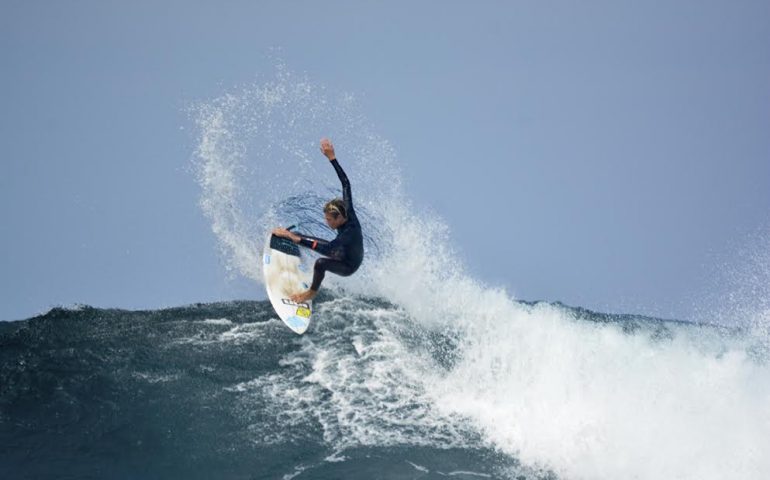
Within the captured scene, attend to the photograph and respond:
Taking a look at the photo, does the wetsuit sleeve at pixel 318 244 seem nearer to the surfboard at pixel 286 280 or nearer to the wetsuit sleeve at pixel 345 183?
the wetsuit sleeve at pixel 345 183

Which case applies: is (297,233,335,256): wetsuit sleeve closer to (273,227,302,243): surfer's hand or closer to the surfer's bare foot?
(273,227,302,243): surfer's hand

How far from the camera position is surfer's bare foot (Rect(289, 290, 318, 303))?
9.36m

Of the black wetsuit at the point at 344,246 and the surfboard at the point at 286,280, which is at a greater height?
the black wetsuit at the point at 344,246

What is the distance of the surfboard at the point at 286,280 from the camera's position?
997 cm

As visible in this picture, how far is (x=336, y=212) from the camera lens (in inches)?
337

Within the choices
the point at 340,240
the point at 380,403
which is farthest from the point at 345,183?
the point at 380,403

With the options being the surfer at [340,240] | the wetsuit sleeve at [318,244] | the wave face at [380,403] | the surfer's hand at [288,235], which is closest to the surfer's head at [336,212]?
the surfer at [340,240]

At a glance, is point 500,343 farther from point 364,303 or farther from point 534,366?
point 364,303

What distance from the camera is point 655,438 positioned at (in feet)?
25.2

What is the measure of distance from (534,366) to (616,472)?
2.31 meters

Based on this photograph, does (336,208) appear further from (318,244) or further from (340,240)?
(318,244)

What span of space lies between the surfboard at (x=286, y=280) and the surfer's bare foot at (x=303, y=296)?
0.18 m

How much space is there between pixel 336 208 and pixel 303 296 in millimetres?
1779

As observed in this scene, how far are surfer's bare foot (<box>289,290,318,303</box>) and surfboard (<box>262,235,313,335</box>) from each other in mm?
184
